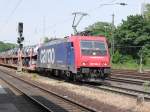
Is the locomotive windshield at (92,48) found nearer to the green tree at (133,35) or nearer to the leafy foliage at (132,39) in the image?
the leafy foliage at (132,39)

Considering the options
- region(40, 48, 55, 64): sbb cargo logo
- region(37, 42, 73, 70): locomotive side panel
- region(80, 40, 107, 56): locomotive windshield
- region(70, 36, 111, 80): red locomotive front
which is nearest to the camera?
region(70, 36, 111, 80): red locomotive front

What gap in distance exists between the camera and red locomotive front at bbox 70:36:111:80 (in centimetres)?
2714

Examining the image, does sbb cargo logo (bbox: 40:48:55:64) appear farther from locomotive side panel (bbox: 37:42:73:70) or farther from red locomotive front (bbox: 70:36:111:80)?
red locomotive front (bbox: 70:36:111:80)

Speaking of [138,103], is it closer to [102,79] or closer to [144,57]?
[102,79]

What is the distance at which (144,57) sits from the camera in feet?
245

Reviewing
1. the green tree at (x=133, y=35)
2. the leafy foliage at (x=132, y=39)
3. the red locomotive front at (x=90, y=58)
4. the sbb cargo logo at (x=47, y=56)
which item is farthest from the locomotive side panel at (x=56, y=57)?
the green tree at (x=133, y=35)

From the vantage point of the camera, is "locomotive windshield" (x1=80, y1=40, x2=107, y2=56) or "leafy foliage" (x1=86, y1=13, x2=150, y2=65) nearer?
"locomotive windshield" (x1=80, y1=40, x2=107, y2=56)

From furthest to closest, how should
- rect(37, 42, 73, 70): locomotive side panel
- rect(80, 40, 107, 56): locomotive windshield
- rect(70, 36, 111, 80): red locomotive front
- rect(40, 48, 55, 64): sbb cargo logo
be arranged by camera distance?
rect(40, 48, 55, 64): sbb cargo logo < rect(37, 42, 73, 70): locomotive side panel < rect(80, 40, 107, 56): locomotive windshield < rect(70, 36, 111, 80): red locomotive front

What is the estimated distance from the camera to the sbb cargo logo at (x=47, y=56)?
35000mm

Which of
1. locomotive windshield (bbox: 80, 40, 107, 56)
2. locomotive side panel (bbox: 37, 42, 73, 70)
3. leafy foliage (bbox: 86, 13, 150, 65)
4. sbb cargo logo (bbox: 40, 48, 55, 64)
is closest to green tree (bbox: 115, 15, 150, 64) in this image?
leafy foliage (bbox: 86, 13, 150, 65)

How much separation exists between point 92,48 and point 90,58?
2.71ft

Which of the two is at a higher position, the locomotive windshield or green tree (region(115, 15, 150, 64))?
green tree (region(115, 15, 150, 64))

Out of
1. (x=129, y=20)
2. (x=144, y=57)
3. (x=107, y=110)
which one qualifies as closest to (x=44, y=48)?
(x=107, y=110)

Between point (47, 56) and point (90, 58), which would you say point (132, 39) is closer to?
point (47, 56)
